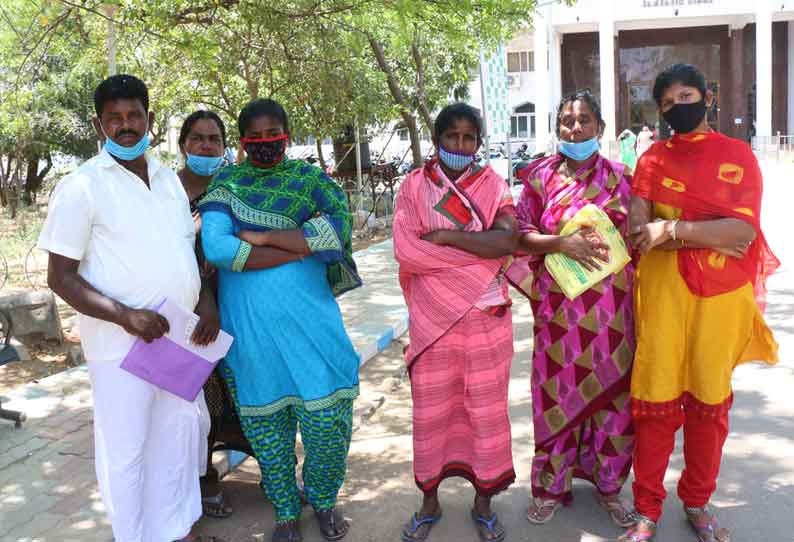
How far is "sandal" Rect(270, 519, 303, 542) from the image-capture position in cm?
327

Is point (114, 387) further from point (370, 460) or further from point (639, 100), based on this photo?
point (639, 100)

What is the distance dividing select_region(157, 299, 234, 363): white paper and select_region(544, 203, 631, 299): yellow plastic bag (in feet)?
4.64

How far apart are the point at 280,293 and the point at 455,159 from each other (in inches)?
36.4

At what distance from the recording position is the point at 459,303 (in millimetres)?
3166

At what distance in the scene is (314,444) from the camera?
10.5 ft

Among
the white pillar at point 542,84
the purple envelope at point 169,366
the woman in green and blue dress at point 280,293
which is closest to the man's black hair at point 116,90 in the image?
the woman in green and blue dress at point 280,293

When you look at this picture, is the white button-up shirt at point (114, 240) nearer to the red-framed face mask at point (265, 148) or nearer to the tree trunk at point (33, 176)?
the red-framed face mask at point (265, 148)

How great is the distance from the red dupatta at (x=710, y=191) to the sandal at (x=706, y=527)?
960 millimetres

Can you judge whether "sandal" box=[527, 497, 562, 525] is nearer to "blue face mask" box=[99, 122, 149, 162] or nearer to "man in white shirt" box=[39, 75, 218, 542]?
"man in white shirt" box=[39, 75, 218, 542]

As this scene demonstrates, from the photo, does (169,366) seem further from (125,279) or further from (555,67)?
(555,67)

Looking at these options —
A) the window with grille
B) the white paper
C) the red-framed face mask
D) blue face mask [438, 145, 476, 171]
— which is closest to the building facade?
the window with grille

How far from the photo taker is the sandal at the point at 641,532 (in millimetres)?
3129

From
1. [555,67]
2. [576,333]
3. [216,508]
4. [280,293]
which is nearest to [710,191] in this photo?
[576,333]

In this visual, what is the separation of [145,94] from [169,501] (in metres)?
1.61
